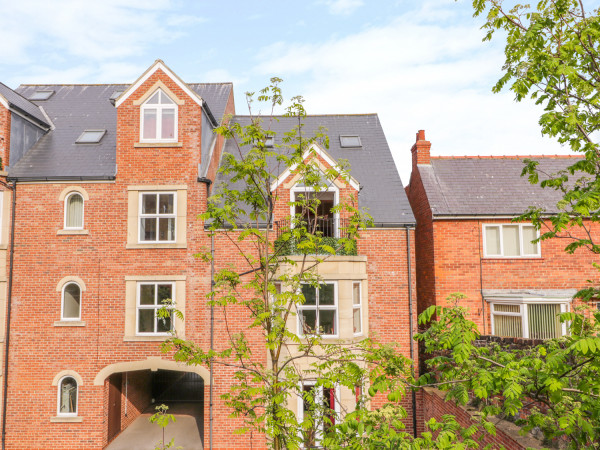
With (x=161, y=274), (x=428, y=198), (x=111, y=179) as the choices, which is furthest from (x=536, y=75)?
(x=111, y=179)

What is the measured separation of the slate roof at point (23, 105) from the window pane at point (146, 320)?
8.89m

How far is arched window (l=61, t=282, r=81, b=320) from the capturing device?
1512cm

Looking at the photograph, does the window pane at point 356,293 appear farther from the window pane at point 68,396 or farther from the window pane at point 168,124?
the window pane at point 68,396

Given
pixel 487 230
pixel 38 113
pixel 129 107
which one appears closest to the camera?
pixel 129 107

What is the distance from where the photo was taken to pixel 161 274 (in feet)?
49.5

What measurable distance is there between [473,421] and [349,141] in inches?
478

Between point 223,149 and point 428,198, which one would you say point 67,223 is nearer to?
point 223,149

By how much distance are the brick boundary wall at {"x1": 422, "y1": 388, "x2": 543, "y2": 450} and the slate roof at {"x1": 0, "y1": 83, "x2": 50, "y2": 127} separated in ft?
57.0

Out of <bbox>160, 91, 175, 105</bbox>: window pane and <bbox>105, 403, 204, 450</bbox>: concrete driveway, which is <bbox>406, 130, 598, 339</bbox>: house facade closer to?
<bbox>105, 403, 204, 450</bbox>: concrete driveway

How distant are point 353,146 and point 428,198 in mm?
3935

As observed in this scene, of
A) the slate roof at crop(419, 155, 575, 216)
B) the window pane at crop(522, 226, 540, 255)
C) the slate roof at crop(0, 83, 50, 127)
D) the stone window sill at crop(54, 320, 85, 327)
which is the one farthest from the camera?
the slate roof at crop(419, 155, 575, 216)

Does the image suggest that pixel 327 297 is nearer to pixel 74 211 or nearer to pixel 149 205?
pixel 149 205

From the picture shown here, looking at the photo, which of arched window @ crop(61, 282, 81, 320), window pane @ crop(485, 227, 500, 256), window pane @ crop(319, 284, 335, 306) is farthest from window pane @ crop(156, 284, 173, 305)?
window pane @ crop(485, 227, 500, 256)

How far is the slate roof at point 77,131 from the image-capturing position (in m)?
15.7
